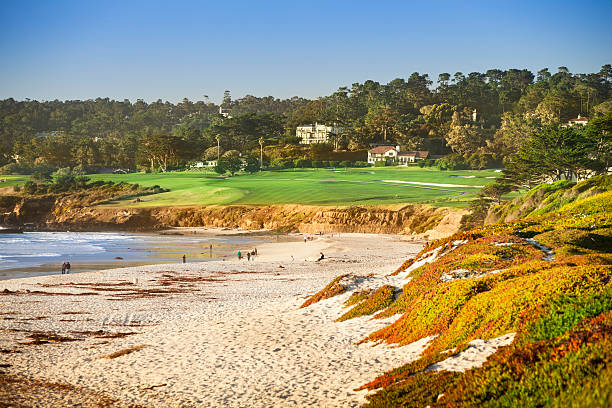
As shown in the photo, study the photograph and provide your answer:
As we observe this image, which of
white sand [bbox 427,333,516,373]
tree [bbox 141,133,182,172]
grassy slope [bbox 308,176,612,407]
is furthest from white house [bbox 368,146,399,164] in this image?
white sand [bbox 427,333,516,373]

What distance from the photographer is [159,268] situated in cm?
3944

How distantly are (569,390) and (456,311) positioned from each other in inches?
259

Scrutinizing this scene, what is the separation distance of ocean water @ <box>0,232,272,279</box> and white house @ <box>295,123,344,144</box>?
9191 cm

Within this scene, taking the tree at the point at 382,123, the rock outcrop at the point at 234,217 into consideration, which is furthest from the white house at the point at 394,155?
the rock outcrop at the point at 234,217

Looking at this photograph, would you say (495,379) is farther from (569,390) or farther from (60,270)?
(60,270)

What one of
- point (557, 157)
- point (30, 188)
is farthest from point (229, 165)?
point (557, 157)

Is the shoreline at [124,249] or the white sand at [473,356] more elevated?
the white sand at [473,356]

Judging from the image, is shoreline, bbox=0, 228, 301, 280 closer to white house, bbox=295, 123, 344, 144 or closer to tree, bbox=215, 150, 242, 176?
tree, bbox=215, 150, 242, 176

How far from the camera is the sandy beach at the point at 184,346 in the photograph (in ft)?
41.6

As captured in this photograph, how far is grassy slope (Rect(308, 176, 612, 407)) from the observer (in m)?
7.98

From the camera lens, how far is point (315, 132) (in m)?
159

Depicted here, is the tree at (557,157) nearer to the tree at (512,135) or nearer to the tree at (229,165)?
the tree at (512,135)

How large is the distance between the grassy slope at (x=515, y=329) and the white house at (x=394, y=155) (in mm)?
110206

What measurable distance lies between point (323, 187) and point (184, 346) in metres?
71.5
